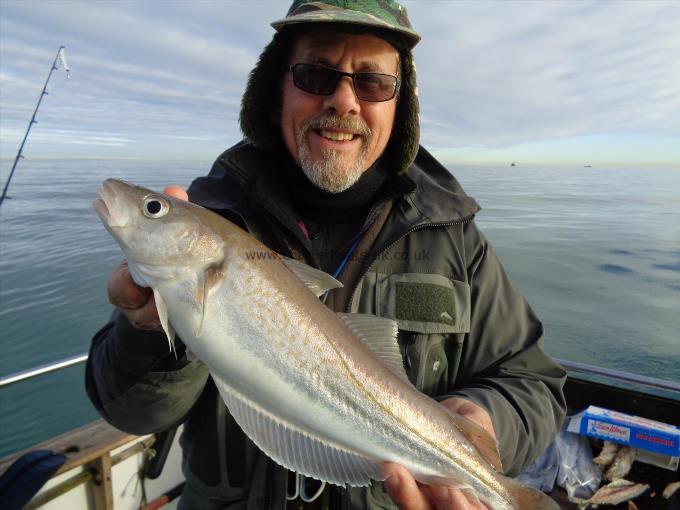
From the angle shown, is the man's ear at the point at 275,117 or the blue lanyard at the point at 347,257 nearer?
the blue lanyard at the point at 347,257

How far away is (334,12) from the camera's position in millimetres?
2459

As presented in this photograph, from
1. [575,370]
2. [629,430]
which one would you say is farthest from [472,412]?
[629,430]

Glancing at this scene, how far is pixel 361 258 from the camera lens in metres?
2.45

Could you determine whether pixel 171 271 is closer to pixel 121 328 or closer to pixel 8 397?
pixel 121 328

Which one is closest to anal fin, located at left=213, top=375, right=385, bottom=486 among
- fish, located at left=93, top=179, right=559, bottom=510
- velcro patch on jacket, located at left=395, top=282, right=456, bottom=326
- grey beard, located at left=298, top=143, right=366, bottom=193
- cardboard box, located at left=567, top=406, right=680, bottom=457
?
fish, located at left=93, top=179, right=559, bottom=510

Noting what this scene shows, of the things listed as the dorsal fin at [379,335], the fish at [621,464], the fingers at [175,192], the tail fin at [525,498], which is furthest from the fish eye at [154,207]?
the fish at [621,464]

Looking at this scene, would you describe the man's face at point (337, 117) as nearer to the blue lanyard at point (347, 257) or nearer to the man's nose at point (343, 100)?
the man's nose at point (343, 100)

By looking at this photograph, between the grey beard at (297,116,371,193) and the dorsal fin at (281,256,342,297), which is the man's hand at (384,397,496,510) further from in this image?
the grey beard at (297,116,371,193)

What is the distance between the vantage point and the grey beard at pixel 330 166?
8.34 feet

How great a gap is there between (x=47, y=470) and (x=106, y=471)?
2.35ft

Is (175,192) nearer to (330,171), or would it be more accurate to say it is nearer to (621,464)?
(330,171)

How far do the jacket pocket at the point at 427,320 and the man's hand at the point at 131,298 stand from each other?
1206 millimetres

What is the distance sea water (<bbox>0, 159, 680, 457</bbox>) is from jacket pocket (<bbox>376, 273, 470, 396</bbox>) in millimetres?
6896

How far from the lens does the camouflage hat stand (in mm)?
2410
